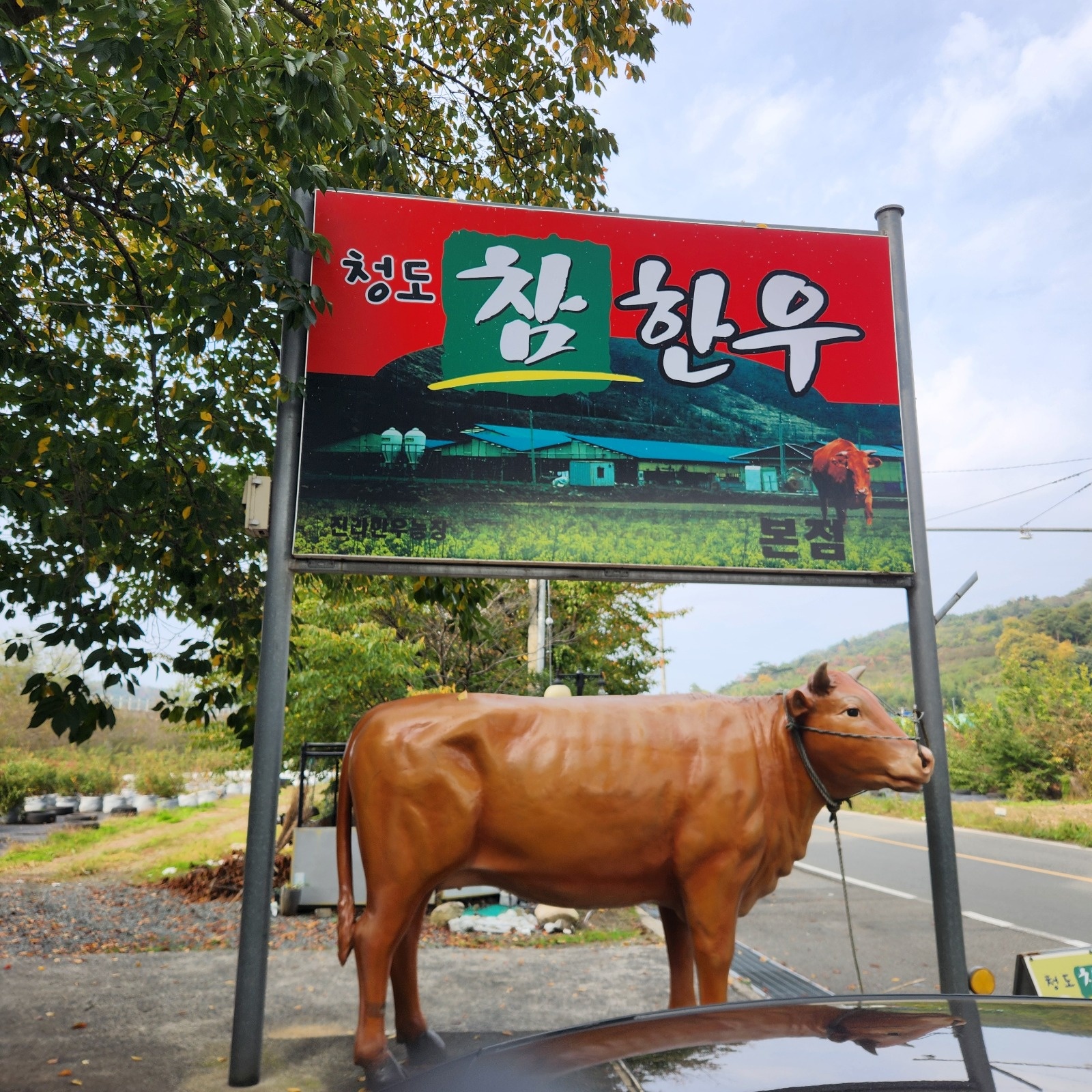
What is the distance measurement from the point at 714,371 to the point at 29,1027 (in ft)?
16.2

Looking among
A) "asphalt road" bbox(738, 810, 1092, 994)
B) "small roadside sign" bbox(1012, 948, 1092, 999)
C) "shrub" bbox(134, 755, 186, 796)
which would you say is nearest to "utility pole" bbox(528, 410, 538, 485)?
"small roadside sign" bbox(1012, 948, 1092, 999)

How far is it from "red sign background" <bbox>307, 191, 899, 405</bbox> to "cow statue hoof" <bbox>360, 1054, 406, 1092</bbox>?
121 inches

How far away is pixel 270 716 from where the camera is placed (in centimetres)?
397

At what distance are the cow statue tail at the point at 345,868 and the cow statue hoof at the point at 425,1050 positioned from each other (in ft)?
1.97

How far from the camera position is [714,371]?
4.43 m

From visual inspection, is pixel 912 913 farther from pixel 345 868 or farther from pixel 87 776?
pixel 87 776

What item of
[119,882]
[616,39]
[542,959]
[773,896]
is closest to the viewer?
[542,959]

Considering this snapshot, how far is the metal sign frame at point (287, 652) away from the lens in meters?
3.78

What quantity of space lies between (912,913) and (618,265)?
9.09 metres

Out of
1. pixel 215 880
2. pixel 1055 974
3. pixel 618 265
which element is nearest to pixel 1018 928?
pixel 1055 974

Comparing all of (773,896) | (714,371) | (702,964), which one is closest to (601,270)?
(714,371)

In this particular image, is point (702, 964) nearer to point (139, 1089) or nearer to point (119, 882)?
point (139, 1089)

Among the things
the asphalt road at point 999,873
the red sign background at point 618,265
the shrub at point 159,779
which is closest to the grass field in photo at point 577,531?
the red sign background at point 618,265

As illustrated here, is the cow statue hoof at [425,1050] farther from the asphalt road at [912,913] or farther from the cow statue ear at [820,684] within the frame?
the asphalt road at [912,913]
